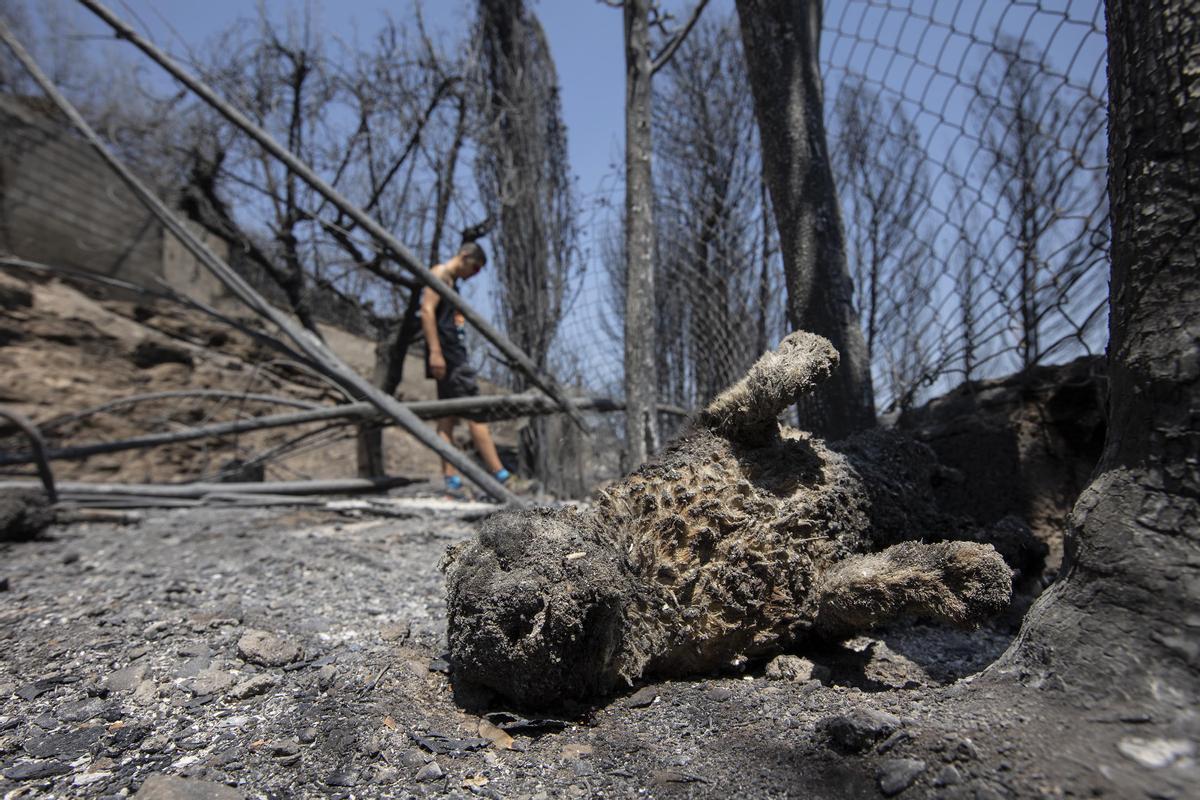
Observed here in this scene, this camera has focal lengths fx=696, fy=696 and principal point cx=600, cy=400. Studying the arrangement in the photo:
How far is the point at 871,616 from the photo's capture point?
1.37m

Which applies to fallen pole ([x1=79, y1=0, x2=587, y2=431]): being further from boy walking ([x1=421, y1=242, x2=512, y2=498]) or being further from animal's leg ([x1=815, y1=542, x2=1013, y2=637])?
animal's leg ([x1=815, y1=542, x2=1013, y2=637])

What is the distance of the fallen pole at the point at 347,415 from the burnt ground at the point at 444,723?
162cm

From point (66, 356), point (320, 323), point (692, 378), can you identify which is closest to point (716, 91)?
point (692, 378)

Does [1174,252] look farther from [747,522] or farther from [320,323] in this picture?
[320,323]

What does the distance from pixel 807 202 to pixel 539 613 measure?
5.14 feet

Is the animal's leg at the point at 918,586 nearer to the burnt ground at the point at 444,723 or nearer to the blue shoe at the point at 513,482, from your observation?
the burnt ground at the point at 444,723

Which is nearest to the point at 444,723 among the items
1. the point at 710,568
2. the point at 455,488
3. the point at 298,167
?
the point at 710,568

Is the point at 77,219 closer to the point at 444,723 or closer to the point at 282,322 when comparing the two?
the point at 282,322

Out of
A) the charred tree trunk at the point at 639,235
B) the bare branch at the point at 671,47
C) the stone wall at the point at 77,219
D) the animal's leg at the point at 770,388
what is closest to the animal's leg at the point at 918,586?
the animal's leg at the point at 770,388

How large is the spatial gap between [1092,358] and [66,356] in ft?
28.1

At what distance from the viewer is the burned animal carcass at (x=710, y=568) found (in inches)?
51.9

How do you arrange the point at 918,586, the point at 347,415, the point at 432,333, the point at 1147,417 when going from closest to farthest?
the point at 1147,417 → the point at 918,586 → the point at 347,415 → the point at 432,333

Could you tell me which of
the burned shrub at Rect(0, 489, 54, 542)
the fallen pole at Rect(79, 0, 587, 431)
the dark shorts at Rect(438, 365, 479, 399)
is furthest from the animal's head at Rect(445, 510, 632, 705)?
the dark shorts at Rect(438, 365, 479, 399)

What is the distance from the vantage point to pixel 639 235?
3.06 meters
